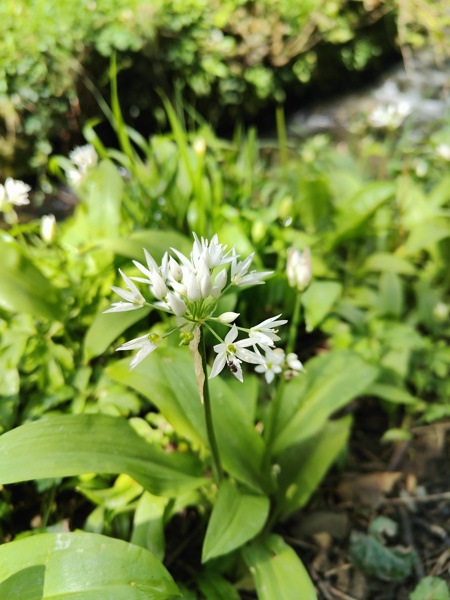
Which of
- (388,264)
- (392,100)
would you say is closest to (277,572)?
Answer: (388,264)

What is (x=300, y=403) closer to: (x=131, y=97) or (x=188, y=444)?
(x=188, y=444)

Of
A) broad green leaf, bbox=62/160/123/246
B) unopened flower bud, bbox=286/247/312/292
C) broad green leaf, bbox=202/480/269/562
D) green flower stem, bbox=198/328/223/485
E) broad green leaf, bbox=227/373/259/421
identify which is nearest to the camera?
green flower stem, bbox=198/328/223/485

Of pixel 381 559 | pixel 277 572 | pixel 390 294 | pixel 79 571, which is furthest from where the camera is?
pixel 390 294

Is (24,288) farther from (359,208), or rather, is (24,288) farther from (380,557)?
(359,208)

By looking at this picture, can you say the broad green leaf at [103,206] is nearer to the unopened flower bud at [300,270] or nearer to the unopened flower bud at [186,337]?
the unopened flower bud at [300,270]

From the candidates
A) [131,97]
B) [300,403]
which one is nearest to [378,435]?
[300,403]

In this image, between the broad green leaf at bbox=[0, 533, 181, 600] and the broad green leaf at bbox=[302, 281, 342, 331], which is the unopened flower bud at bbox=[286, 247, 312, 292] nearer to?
the broad green leaf at bbox=[302, 281, 342, 331]

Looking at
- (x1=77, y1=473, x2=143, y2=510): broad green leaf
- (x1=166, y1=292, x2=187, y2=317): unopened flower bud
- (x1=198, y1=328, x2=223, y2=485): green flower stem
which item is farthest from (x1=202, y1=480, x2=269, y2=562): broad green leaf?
(x1=166, y1=292, x2=187, y2=317): unopened flower bud
